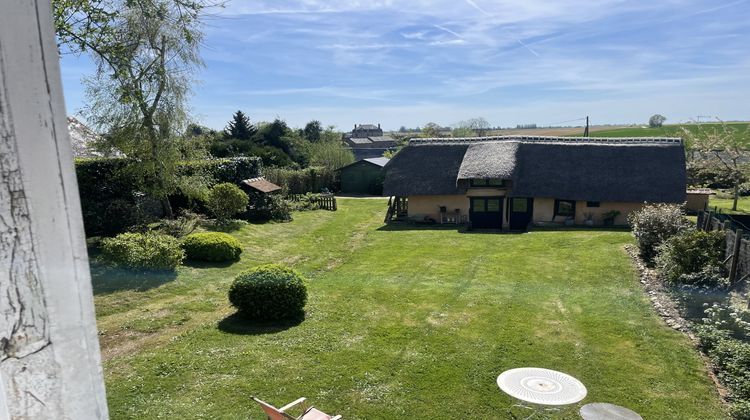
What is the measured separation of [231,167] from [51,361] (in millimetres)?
25660

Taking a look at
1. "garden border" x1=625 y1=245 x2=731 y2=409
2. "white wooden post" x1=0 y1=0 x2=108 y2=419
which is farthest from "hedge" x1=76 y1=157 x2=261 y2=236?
"garden border" x1=625 y1=245 x2=731 y2=409

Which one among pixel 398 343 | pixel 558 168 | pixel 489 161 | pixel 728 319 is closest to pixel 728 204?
pixel 558 168

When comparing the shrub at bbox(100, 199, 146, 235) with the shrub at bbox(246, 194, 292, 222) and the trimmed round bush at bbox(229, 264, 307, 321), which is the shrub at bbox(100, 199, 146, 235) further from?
the trimmed round bush at bbox(229, 264, 307, 321)

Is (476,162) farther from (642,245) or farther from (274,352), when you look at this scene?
(274,352)

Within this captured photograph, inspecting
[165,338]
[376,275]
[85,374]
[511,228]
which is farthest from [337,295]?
[511,228]

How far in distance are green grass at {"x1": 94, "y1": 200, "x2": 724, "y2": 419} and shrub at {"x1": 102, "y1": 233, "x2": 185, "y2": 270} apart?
585 millimetres

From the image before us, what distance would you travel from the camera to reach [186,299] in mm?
12453

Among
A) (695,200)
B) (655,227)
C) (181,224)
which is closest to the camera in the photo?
(655,227)

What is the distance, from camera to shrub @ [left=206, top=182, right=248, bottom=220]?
20953 millimetres

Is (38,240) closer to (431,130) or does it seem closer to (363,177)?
(363,177)

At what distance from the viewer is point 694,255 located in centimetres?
1299

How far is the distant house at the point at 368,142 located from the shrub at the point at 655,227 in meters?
41.8

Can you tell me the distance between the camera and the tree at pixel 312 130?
2403 inches

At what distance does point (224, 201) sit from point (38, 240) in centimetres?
2116
